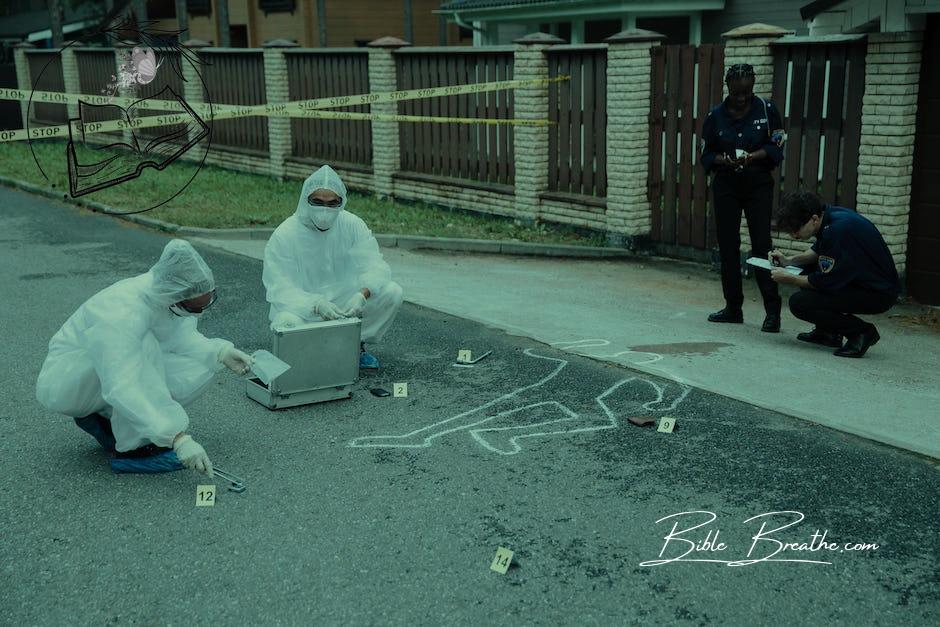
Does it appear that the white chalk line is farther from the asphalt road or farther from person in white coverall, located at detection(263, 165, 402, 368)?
person in white coverall, located at detection(263, 165, 402, 368)

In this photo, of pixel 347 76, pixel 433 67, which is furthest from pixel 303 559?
pixel 347 76

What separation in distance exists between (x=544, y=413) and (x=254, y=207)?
9935 mm

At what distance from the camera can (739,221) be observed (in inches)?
346

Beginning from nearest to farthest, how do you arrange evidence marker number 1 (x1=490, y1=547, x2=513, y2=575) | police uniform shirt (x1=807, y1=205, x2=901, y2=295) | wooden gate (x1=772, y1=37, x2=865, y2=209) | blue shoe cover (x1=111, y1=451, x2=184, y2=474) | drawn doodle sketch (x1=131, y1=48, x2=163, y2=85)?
evidence marker number 1 (x1=490, y1=547, x2=513, y2=575), blue shoe cover (x1=111, y1=451, x2=184, y2=474), police uniform shirt (x1=807, y1=205, x2=901, y2=295), wooden gate (x1=772, y1=37, x2=865, y2=209), drawn doodle sketch (x1=131, y1=48, x2=163, y2=85)

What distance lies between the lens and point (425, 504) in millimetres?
5242

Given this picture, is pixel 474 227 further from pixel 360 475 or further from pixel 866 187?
pixel 360 475

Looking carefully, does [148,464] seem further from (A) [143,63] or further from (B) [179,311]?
(A) [143,63]

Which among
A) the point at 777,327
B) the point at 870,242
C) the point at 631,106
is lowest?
the point at 777,327

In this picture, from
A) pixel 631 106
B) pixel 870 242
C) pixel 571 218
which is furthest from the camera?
pixel 571 218

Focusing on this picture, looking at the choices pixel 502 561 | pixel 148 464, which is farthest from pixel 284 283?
pixel 502 561

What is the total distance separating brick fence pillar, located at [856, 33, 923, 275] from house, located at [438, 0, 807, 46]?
9.57m

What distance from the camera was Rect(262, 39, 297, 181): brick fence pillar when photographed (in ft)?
61.7

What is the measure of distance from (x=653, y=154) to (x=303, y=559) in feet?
28.3

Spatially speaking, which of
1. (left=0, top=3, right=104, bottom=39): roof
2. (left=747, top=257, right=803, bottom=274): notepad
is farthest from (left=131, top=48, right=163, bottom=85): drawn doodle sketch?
(left=0, top=3, right=104, bottom=39): roof
